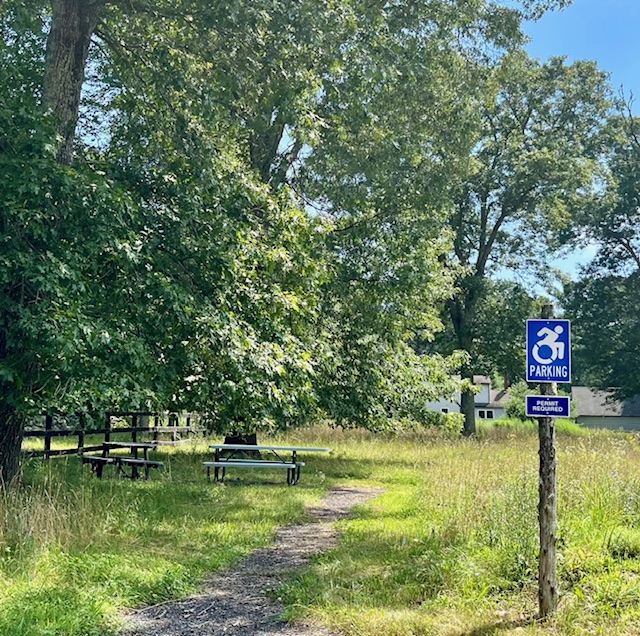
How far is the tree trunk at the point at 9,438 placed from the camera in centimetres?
851

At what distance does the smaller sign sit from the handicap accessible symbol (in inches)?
10.6

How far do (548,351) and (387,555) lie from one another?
306 centimetres

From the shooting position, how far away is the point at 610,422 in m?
56.7

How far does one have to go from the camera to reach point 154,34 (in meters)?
10.0

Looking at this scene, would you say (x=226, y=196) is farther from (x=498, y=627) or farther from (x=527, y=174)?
(x=527, y=174)

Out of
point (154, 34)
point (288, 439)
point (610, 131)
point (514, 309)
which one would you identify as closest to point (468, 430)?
point (514, 309)

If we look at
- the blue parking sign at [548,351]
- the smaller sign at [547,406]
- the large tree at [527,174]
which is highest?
the large tree at [527,174]

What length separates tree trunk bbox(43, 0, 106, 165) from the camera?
870cm

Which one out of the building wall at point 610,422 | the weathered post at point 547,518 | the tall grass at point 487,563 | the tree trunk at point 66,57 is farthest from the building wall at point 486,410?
the weathered post at point 547,518

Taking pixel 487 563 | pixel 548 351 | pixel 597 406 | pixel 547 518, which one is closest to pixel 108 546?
pixel 487 563

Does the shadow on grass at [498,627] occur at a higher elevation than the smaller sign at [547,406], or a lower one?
lower

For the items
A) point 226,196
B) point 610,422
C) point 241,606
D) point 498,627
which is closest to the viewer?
point 498,627

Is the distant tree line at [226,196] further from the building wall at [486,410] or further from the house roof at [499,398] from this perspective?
the house roof at [499,398]

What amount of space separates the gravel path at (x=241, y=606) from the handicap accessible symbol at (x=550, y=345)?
8.32 ft
